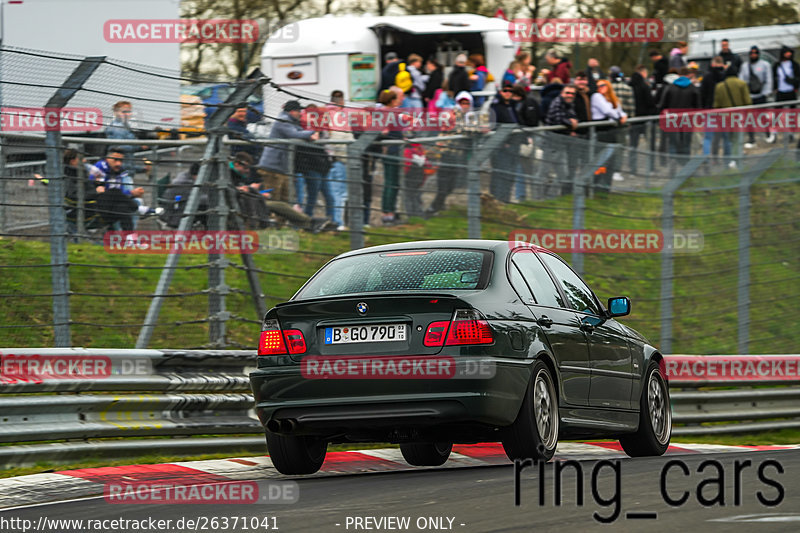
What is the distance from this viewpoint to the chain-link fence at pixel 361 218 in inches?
400

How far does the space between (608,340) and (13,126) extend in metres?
4.48

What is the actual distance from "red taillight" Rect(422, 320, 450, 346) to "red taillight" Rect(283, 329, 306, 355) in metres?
0.75

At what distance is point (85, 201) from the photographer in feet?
34.0

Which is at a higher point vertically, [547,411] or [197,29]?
[197,29]

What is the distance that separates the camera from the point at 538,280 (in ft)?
29.3

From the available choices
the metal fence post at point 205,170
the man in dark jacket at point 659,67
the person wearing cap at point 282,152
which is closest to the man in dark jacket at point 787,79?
the man in dark jacket at point 659,67

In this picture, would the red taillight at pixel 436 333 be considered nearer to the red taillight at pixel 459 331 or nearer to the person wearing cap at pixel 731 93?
the red taillight at pixel 459 331

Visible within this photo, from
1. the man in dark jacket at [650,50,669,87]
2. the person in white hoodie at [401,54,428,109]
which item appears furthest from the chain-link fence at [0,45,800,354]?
the man in dark jacket at [650,50,669,87]

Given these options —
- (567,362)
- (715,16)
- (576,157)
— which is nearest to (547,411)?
(567,362)

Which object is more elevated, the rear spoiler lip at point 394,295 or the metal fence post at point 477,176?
the metal fence post at point 477,176

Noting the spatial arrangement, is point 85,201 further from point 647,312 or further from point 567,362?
point 647,312

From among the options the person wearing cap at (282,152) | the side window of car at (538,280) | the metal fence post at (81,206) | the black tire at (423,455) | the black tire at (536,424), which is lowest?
the black tire at (423,455)

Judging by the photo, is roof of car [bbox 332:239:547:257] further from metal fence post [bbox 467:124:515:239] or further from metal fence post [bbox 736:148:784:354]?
metal fence post [bbox 736:148:784:354]

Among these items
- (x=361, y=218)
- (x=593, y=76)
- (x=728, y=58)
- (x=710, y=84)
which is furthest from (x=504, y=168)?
(x=728, y=58)
